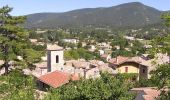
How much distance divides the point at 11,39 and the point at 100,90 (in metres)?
15.4

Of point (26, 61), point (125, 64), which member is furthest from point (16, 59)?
point (125, 64)

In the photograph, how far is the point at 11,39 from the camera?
30266 mm

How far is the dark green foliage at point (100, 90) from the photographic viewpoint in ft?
53.5

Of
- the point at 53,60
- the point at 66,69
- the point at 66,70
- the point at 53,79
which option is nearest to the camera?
the point at 53,79

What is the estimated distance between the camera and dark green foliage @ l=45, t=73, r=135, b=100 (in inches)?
642

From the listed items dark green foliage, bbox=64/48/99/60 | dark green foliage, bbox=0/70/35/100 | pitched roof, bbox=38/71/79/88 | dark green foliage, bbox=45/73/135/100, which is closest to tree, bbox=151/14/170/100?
dark green foliage, bbox=45/73/135/100

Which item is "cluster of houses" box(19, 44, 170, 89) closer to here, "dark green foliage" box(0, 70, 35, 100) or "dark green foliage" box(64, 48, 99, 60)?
"dark green foliage" box(0, 70, 35, 100)

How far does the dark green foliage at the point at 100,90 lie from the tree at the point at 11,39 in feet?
42.9

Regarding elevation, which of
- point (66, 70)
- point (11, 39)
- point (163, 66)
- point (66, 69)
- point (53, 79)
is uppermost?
point (163, 66)

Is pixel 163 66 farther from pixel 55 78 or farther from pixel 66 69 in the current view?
pixel 66 69

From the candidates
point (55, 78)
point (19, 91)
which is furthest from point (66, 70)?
point (19, 91)

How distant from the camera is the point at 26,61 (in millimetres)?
30484

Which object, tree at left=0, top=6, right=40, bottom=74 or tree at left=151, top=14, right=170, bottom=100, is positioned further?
tree at left=0, top=6, right=40, bottom=74

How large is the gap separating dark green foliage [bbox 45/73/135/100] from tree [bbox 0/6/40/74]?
13071 mm
